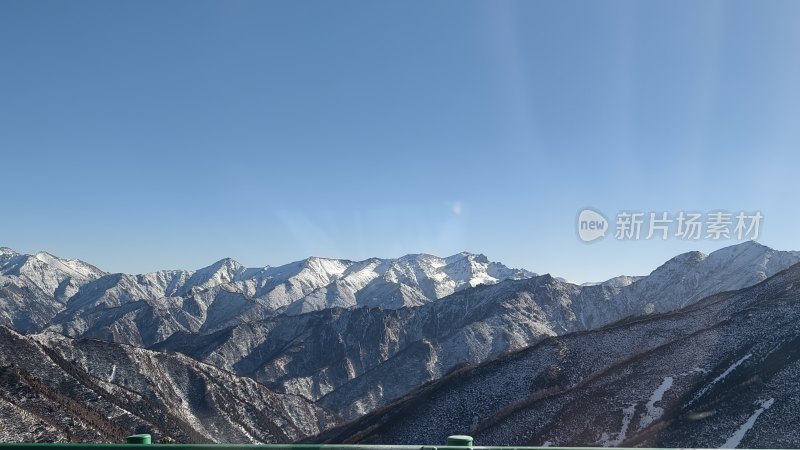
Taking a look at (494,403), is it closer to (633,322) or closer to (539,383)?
(539,383)

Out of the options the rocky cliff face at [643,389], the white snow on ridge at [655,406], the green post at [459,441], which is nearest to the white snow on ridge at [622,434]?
the rocky cliff face at [643,389]

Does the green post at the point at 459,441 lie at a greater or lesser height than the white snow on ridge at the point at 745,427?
greater

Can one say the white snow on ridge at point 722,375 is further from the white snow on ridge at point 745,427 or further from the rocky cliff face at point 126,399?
the rocky cliff face at point 126,399

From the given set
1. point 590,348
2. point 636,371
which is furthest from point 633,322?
point 636,371

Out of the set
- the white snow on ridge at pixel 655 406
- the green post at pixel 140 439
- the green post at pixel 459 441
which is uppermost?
the green post at pixel 140 439

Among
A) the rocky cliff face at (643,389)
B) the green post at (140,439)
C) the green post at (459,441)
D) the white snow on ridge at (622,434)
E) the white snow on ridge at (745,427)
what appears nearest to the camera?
the green post at (459,441)

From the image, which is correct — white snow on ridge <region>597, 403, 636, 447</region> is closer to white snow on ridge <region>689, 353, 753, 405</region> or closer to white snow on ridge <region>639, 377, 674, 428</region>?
white snow on ridge <region>639, 377, 674, 428</region>

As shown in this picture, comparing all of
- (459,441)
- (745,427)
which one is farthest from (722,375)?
(459,441)

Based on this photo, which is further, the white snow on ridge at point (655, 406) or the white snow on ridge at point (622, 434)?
the white snow on ridge at point (655, 406)
